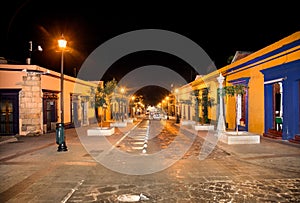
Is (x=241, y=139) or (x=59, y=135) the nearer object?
(x=59, y=135)

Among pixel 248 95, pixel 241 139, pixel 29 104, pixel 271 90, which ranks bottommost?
pixel 241 139

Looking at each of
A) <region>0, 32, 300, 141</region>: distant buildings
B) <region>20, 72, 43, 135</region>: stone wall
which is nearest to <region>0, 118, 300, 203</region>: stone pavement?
<region>0, 32, 300, 141</region>: distant buildings

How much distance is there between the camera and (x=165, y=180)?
24.3ft

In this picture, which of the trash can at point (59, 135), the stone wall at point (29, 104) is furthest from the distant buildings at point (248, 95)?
the trash can at point (59, 135)

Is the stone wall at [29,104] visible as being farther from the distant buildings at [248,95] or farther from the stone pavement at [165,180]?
the stone pavement at [165,180]

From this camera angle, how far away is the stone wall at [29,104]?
18875 millimetres

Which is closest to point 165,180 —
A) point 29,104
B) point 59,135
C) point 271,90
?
point 59,135

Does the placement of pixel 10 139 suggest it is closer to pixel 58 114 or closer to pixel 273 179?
pixel 58 114

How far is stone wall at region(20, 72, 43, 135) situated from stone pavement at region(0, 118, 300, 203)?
321 inches

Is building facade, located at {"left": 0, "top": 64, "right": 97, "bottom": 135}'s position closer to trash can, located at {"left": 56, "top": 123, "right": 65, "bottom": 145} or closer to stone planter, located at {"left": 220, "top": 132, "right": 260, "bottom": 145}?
trash can, located at {"left": 56, "top": 123, "right": 65, "bottom": 145}

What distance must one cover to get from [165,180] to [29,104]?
47.6 feet

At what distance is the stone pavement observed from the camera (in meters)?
6.08

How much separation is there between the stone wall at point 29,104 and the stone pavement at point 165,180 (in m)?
8.14

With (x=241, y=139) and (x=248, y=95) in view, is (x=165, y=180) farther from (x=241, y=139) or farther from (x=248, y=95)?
(x=248, y=95)
